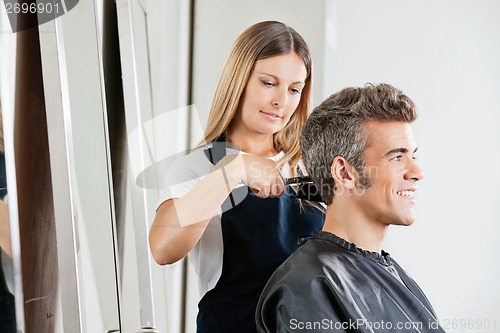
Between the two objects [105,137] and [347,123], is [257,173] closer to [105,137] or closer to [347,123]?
[347,123]

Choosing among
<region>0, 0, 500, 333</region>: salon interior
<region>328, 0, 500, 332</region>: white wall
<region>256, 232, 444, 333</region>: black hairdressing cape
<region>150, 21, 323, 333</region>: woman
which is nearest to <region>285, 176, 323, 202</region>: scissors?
<region>150, 21, 323, 333</region>: woman

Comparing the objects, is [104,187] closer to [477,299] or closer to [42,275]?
[42,275]

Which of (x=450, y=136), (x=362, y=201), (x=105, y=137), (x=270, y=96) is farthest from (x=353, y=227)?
(x=450, y=136)

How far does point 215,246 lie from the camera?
5.83 ft

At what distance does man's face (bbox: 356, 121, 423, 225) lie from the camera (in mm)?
1729

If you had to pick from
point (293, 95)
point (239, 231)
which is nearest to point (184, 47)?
point (293, 95)

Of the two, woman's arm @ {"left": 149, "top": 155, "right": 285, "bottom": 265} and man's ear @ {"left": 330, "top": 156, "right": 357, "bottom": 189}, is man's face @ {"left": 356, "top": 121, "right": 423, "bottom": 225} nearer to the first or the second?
man's ear @ {"left": 330, "top": 156, "right": 357, "bottom": 189}

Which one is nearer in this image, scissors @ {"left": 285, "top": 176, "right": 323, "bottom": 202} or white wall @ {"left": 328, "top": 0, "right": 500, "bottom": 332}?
scissors @ {"left": 285, "top": 176, "right": 323, "bottom": 202}

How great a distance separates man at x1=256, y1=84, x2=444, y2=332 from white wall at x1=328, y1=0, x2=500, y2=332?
23.6 inches

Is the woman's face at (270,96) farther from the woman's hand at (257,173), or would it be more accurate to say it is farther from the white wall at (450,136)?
the white wall at (450,136)

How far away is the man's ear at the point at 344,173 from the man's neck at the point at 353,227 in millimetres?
56

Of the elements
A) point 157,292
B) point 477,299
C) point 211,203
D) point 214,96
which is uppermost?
point 214,96

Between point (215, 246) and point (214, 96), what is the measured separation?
42 centimetres

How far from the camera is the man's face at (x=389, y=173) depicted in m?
1.73
